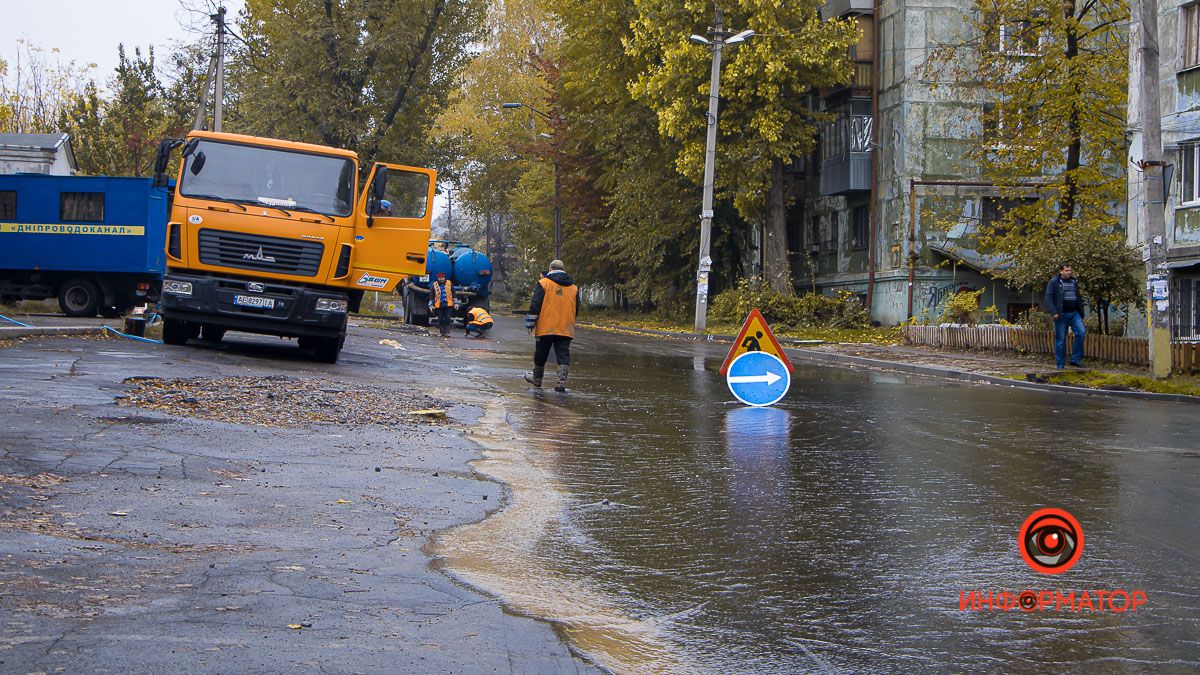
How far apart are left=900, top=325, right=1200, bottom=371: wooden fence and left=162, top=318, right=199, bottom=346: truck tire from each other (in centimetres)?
1576

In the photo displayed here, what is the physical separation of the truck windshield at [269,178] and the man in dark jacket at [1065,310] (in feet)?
40.2

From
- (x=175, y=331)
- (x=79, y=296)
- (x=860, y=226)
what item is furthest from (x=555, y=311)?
(x=860, y=226)

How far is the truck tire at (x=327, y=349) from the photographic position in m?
19.2

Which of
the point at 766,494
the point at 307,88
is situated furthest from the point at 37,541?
the point at 307,88

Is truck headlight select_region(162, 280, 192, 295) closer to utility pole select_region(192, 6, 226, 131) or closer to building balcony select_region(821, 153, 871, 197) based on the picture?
utility pole select_region(192, 6, 226, 131)

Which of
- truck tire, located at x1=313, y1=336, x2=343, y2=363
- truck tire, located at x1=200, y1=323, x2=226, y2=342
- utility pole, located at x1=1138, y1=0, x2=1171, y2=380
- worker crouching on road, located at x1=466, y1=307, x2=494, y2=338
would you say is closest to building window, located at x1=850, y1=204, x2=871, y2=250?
worker crouching on road, located at x1=466, y1=307, x2=494, y2=338

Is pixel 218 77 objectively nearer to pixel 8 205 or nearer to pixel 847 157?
pixel 8 205

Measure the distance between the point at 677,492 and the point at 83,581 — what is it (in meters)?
4.57

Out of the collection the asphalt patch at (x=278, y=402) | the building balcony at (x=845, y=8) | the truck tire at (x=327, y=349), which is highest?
the building balcony at (x=845, y=8)

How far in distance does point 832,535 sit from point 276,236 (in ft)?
40.8

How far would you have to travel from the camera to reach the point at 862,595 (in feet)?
20.1

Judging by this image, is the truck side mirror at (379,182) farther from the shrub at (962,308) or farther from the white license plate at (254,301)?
the shrub at (962,308)

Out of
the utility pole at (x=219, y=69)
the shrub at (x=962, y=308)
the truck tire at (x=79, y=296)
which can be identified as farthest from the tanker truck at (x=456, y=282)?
the shrub at (x=962, y=308)

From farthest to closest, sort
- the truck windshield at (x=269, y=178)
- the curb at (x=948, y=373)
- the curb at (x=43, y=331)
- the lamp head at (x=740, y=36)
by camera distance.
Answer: the lamp head at (x=740, y=36), the curb at (x=43, y=331), the curb at (x=948, y=373), the truck windshield at (x=269, y=178)
